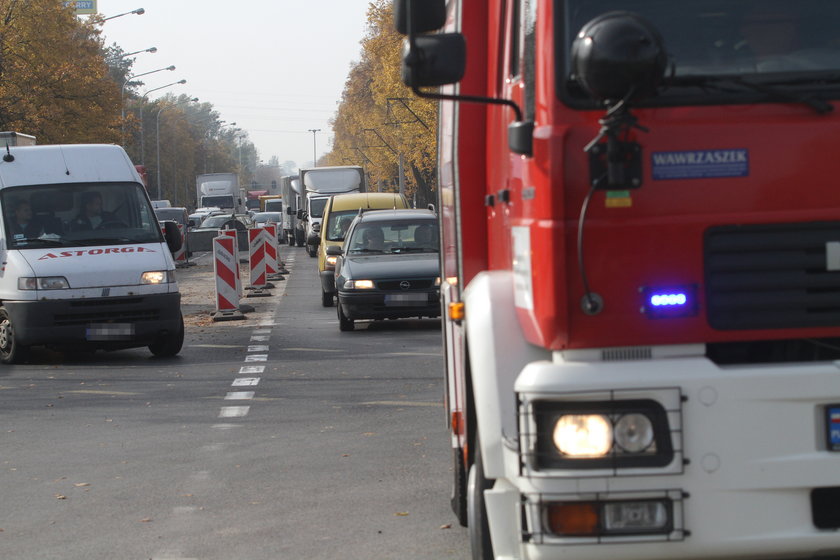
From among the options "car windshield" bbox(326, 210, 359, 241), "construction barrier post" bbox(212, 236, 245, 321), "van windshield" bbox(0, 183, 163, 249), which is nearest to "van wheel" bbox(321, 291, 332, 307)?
"car windshield" bbox(326, 210, 359, 241)

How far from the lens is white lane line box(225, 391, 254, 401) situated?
40.0ft

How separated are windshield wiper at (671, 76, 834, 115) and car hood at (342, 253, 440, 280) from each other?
46.9ft

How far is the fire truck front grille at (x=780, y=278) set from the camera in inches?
162

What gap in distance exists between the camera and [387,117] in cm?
7669

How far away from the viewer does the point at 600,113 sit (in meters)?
4.18

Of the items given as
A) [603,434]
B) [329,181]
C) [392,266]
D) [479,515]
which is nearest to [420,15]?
[603,434]

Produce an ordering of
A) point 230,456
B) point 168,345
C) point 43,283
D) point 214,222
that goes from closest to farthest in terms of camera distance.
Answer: point 230,456 → point 43,283 → point 168,345 → point 214,222

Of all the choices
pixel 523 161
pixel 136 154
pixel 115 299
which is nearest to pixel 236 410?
pixel 115 299

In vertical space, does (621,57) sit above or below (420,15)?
below

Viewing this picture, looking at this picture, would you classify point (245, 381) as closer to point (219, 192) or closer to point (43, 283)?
point (43, 283)

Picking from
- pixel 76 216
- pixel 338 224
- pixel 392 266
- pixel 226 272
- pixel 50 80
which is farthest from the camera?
pixel 50 80

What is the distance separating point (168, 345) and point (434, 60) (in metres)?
12.2

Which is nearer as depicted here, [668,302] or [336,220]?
[668,302]

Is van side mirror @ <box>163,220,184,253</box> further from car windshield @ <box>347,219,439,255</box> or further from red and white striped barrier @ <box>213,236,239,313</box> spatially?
red and white striped barrier @ <box>213,236,239,313</box>
